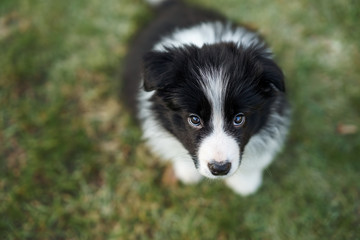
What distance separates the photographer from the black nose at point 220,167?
202 centimetres

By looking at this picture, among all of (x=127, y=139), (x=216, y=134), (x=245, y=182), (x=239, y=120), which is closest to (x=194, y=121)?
(x=216, y=134)

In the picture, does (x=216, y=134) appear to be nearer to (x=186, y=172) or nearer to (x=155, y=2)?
(x=186, y=172)

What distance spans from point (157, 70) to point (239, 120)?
64cm

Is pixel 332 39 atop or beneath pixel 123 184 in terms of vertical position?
atop

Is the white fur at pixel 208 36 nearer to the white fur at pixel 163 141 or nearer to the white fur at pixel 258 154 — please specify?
the white fur at pixel 163 141

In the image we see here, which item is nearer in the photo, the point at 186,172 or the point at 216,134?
the point at 216,134

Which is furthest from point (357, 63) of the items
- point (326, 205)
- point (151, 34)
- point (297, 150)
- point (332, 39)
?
point (151, 34)

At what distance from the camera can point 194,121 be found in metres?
2.16

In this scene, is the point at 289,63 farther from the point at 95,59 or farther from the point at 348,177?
the point at 95,59

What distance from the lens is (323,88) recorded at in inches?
143

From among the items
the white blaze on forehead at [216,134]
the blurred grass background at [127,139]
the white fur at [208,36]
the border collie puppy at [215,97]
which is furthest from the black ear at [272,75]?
the blurred grass background at [127,139]

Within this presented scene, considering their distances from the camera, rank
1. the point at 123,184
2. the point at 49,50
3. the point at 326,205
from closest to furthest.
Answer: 1. the point at 326,205
2. the point at 123,184
3. the point at 49,50

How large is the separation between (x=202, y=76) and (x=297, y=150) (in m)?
1.78

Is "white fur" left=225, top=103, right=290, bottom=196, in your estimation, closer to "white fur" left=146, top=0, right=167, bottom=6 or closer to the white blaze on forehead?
the white blaze on forehead
